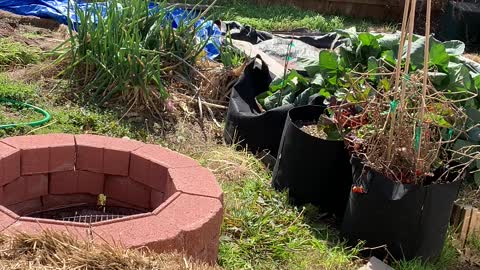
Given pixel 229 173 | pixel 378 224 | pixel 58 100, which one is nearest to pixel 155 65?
pixel 58 100

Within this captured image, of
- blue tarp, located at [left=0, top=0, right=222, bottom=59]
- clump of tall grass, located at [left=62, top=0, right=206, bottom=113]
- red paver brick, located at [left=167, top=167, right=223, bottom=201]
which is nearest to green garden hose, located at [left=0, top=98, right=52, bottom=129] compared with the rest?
clump of tall grass, located at [left=62, top=0, right=206, bottom=113]

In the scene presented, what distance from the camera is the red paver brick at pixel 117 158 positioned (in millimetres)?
2943

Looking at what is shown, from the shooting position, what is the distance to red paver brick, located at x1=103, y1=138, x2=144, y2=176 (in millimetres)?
2943

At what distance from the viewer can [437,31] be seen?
10.6 m

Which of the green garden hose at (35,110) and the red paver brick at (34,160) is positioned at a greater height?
the red paver brick at (34,160)

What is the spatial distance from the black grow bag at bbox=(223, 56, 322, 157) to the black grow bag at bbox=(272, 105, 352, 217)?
0.42m

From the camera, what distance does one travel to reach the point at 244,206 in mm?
3672

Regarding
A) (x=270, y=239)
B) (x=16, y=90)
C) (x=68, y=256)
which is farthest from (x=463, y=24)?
(x=68, y=256)

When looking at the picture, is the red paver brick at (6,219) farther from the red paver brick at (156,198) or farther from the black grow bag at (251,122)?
the black grow bag at (251,122)

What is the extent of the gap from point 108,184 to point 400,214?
4.44 feet

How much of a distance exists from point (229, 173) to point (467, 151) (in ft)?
4.37

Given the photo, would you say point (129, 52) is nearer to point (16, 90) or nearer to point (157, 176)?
point (16, 90)

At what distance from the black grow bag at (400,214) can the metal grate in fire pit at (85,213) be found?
108 centimetres

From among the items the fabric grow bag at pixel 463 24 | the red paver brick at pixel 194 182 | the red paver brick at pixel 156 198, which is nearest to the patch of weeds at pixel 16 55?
the red paver brick at pixel 156 198
